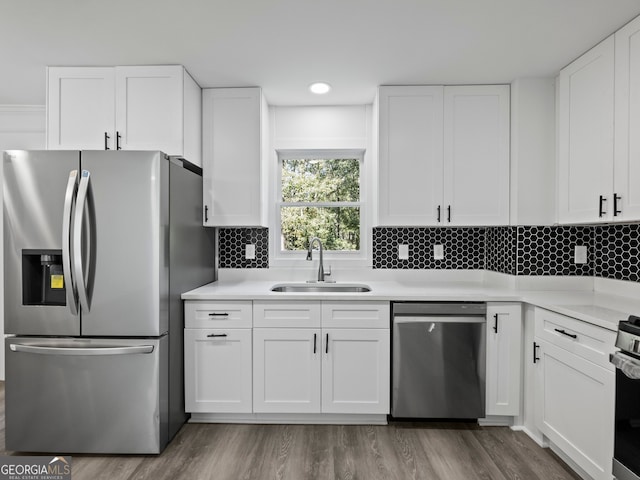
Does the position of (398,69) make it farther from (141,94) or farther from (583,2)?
(141,94)

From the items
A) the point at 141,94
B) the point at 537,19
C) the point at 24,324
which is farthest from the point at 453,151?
the point at 24,324

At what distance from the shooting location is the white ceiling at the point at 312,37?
1913 millimetres

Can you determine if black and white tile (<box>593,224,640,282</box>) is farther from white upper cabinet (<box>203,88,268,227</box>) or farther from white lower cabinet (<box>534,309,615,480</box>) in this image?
white upper cabinet (<box>203,88,268,227</box>)

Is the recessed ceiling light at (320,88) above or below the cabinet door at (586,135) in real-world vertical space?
above

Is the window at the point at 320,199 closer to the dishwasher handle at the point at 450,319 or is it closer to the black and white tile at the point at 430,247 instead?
the black and white tile at the point at 430,247

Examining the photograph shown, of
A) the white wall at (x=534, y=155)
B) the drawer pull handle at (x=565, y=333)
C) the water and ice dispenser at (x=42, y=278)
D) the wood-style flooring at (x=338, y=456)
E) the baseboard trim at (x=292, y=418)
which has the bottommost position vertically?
the wood-style flooring at (x=338, y=456)

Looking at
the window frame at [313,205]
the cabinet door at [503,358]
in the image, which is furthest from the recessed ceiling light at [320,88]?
the cabinet door at [503,358]

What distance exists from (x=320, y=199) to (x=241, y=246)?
83 cm

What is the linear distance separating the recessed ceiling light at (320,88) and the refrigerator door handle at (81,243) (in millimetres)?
1668

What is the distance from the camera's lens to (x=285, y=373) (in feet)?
8.34

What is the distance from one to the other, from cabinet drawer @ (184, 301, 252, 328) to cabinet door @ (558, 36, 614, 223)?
2282 millimetres

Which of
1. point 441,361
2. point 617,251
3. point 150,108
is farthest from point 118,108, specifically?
point 617,251

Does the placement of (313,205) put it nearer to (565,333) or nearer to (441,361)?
(441,361)

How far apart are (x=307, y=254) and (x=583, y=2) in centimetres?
239
